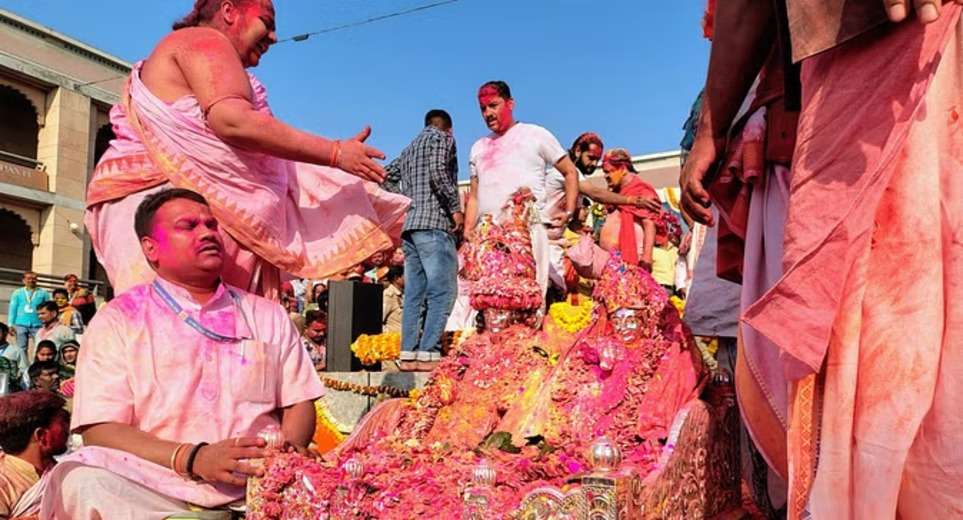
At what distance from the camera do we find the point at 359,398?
595 cm

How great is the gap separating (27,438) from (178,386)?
77.6 inches

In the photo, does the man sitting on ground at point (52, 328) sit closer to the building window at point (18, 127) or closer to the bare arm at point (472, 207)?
the bare arm at point (472, 207)

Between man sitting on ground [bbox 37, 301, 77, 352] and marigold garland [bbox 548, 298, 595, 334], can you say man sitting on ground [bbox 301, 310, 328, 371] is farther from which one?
marigold garland [bbox 548, 298, 595, 334]

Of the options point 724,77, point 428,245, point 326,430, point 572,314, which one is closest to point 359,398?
point 326,430

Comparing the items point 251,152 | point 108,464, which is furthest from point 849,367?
point 251,152

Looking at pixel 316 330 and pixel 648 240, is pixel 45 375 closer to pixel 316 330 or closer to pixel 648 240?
pixel 316 330

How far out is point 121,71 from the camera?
907 inches

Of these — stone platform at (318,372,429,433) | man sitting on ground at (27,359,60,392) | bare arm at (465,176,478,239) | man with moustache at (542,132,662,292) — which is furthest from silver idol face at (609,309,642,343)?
man sitting on ground at (27,359,60,392)

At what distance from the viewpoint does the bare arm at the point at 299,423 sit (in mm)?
2932

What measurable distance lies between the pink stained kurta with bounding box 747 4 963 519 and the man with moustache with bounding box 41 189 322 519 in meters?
1.64

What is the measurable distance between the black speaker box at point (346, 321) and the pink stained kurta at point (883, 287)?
5.64 m

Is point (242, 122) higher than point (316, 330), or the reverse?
point (242, 122)

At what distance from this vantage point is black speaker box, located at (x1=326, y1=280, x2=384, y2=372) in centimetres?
727

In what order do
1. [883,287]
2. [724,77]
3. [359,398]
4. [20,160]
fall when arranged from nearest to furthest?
[883,287] → [724,77] → [359,398] → [20,160]
